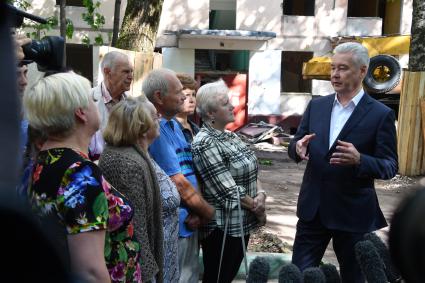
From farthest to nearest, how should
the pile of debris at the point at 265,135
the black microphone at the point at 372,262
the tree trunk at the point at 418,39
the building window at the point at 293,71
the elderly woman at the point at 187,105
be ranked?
the building window at the point at 293,71
the pile of debris at the point at 265,135
the tree trunk at the point at 418,39
the elderly woman at the point at 187,105
the black microphone at the point at 372,262

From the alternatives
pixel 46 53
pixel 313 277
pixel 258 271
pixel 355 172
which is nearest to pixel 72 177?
pixel 46 53

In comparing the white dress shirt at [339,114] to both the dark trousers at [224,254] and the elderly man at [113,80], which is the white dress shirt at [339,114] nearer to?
the dark trousers at [224,254]

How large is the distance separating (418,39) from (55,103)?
9110 millimetres

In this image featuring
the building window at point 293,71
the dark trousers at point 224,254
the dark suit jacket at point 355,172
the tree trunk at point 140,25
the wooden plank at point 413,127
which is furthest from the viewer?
the building window at point 293,71

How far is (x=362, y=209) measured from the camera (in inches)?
125

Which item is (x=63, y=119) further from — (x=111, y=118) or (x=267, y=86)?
(x=267, y=86)

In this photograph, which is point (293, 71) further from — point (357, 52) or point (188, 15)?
point (357, 52)

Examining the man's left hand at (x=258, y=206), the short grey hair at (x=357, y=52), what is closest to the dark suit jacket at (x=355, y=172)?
the short grey hair at (x=357, y=52)

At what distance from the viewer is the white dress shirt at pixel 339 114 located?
3225 mm

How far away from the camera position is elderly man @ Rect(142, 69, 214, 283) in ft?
10.3

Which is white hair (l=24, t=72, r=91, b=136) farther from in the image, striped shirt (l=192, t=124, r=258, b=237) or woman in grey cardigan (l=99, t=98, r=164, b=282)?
striped shirt (l=192, t=124, r=258, b=237)

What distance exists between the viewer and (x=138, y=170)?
253 cm

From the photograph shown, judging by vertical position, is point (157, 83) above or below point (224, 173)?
above

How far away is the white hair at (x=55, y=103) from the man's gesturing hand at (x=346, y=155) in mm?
1561
